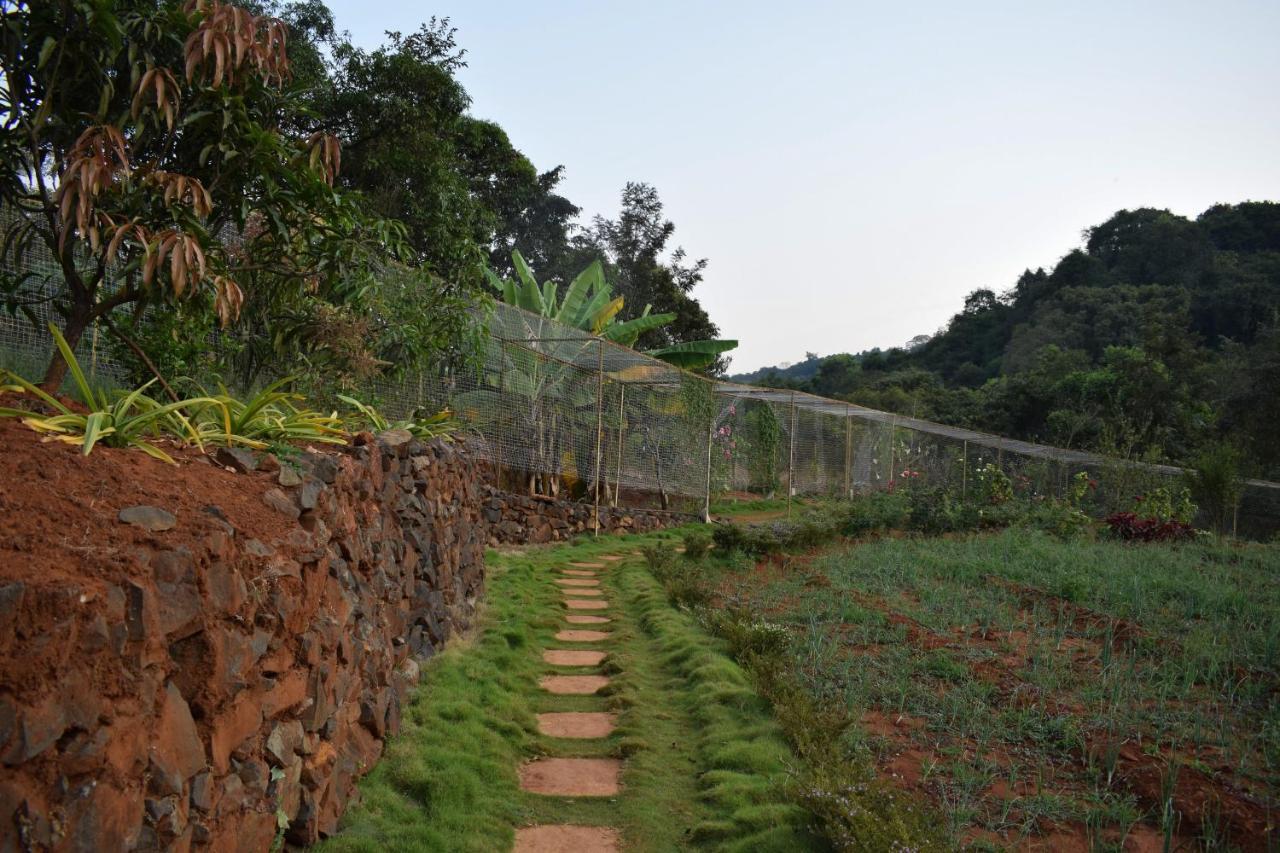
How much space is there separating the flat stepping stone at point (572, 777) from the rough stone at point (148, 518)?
2352mm

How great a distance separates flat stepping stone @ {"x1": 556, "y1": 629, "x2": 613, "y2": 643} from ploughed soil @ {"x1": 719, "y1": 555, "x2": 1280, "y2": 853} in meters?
2.03

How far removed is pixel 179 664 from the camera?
233 centimetres

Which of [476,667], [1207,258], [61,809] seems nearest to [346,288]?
[476,667]

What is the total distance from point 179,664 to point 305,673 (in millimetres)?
815

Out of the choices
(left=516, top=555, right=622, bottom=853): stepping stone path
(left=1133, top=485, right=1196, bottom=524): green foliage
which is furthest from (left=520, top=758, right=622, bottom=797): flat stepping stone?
(left=1133, top=485, right=1196, bottom=524): green foliage

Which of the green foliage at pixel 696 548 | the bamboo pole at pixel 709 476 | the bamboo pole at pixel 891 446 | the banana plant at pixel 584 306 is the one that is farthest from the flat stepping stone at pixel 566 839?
the bamboo pole at pixel 891 446

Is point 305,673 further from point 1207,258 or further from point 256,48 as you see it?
point 1207,258

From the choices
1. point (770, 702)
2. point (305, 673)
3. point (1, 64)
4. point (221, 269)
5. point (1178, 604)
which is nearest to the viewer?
point (305, 673)

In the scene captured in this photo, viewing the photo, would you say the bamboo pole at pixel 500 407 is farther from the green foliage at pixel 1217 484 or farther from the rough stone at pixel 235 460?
the green foliage at pixel 1217 484

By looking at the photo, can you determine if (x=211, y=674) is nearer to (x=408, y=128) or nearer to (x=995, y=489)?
(x=408, y=128)

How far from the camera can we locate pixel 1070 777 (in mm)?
4051

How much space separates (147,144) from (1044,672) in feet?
18.9

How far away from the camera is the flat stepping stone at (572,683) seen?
223 inches

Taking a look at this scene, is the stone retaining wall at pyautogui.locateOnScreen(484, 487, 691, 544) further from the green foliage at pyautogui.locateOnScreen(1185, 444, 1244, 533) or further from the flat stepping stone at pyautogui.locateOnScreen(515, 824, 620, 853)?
the green foliage at pyautogui.locateOnScreen(1185, 444, 1244, 533)
